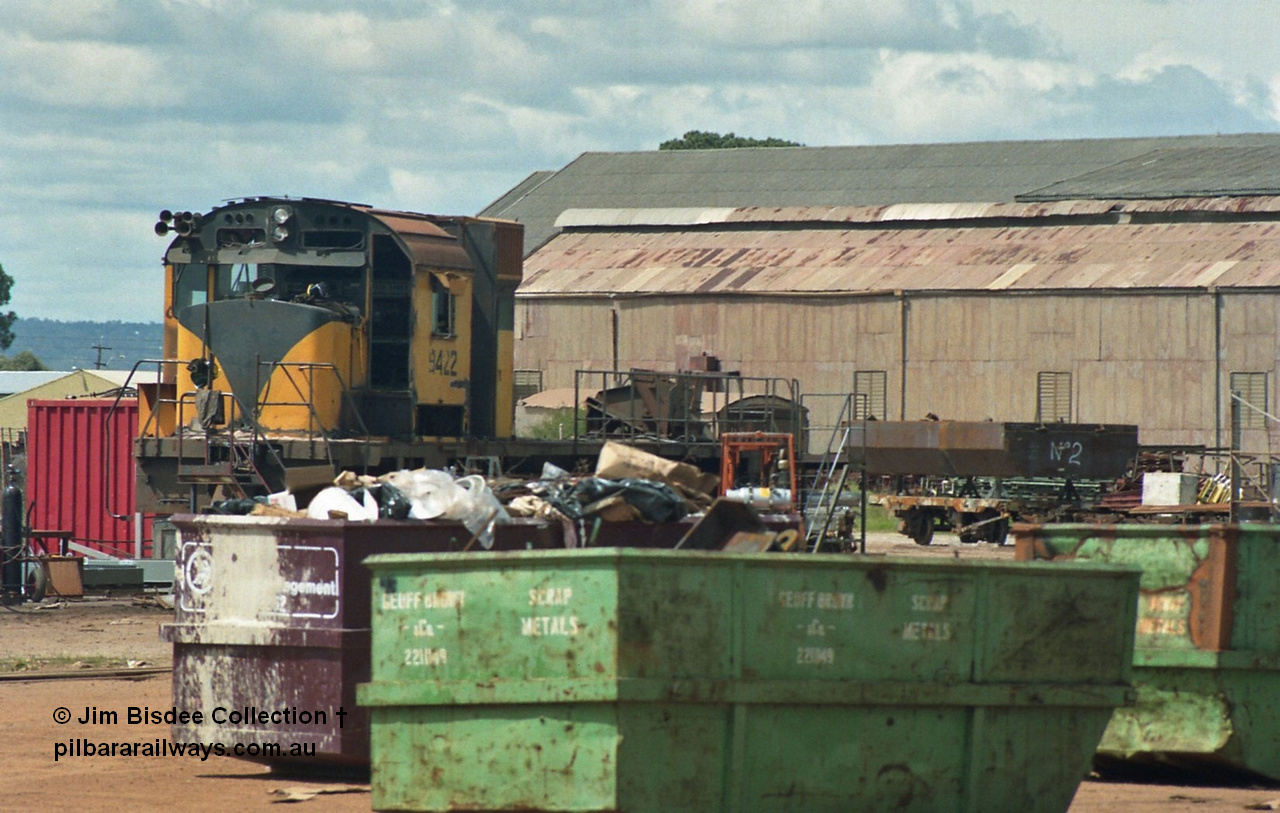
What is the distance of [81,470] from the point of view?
80.2 ft

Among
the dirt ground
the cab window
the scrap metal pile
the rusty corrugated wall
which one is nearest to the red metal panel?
the cab window

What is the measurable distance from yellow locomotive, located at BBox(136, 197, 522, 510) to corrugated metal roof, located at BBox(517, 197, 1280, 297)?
25671mm

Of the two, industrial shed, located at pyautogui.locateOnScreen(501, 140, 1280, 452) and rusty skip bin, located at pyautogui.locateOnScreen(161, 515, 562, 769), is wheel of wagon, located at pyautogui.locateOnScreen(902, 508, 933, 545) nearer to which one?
industrial shed, located at pyautogui.locateOnScreen(501, 140, 1280, 452)

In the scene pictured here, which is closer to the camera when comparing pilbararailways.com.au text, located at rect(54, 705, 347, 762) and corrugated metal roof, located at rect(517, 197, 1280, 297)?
pilbararailways.com.au text, located at rect(54, 705, 347, 762)

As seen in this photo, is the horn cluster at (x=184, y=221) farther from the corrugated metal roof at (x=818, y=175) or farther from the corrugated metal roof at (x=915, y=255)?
the corrugated metal roof at (x=818, y=175)

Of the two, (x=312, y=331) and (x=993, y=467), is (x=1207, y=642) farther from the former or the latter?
(x=993, y=467)

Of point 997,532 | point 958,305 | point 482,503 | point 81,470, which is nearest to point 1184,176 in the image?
point 958,305

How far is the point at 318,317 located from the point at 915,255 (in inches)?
1179

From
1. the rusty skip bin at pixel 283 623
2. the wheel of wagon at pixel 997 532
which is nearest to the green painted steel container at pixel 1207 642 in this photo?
the rusty skip bin at pixel 283 623

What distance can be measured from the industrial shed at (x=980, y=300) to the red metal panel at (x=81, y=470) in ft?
69.7

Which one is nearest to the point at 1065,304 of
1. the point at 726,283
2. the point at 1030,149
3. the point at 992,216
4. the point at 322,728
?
the point at 992,216

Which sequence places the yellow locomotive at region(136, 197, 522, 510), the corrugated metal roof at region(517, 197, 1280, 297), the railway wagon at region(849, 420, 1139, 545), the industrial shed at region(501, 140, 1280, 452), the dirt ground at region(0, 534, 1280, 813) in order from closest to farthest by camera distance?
the dirt ground at region(0, 534, 1280, 813), the yellow locomotive at region(136, 197, 522, 510), the railway wagon at region(849, 420, 1139, 545), the industrial shed at region(501, 140, 1280, 452), the corrugated metal roof at region(517, 197, 1280, 297)

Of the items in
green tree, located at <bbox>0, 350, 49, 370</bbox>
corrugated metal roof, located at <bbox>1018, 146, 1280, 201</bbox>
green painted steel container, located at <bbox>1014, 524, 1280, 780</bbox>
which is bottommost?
green painted steel container, located at <bbox>1014, 524, 1280, 780</bbox>

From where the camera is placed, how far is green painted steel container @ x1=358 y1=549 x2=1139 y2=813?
7.30m
